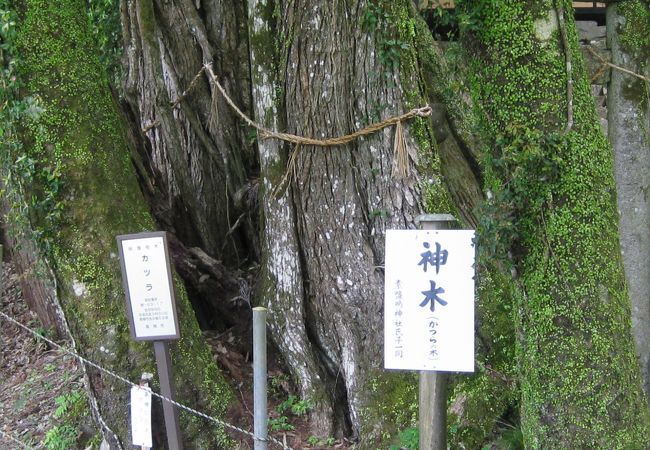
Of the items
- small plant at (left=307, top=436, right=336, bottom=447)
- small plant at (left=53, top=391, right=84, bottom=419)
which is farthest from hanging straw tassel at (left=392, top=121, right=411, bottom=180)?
small plant at (left=53, top=391, right=84, bottom=419)

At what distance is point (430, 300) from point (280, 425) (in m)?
2.26

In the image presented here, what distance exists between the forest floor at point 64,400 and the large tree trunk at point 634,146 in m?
2.31

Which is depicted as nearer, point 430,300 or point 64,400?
point 430,300

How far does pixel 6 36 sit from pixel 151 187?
1.70 meters

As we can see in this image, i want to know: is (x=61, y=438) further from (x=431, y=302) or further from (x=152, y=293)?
(x=431, y=302)

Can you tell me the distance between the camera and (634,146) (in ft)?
17.1

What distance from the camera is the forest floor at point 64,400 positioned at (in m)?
4.90

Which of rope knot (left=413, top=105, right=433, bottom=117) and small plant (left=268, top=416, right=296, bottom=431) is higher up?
rope knot (left=413, top=105, right=433, bottom=117)

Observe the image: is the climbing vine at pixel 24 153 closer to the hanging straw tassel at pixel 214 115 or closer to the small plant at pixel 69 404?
the small plant at pixel 69 404

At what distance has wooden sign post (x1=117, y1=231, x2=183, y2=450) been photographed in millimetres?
3852

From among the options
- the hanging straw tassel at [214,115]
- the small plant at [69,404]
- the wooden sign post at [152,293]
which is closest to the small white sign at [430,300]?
the wooden sign post at [152,293]

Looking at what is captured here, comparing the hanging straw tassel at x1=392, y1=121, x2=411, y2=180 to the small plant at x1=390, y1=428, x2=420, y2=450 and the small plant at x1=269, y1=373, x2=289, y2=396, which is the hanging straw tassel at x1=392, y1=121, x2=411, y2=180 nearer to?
the small plant at x1=390, y1=428, x2=420, y2=450

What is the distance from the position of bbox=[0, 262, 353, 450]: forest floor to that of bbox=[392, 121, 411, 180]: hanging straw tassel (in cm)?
168

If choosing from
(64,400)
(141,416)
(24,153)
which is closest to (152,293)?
(141,416)
